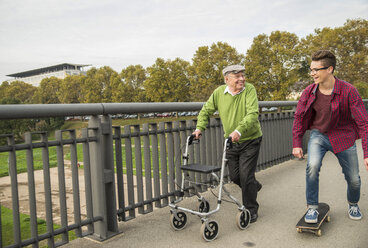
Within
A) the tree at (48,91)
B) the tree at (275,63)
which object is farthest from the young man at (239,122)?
the tree at (48,91)

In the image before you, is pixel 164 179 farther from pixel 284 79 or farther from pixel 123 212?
pixel 284 79

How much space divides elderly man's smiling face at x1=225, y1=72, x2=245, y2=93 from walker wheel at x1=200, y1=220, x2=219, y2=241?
148cm

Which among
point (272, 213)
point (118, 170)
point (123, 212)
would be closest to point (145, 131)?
point (118, 170)

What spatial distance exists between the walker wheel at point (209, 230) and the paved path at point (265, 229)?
63 millimetres

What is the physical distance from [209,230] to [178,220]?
468 mm

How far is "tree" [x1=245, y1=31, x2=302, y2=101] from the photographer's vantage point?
4791 centimetres

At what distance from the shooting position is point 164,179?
462cm

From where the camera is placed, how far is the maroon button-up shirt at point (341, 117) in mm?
3672

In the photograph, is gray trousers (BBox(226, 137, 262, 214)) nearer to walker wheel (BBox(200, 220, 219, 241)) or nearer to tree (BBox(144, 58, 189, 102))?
walker wheel (BBox(200, 220, 219, 241))

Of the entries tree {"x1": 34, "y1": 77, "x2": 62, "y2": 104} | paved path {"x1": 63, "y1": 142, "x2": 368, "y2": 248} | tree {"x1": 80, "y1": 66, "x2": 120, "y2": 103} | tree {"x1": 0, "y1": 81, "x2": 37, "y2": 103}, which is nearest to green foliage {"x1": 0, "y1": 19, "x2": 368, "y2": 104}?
tree {"x1": 80, "y1": 66, "x2": 120, "y2": 103}

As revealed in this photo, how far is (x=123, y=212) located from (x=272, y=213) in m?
1.85

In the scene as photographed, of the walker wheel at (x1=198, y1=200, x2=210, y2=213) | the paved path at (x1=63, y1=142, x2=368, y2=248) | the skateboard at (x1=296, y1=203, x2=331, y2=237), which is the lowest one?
the paved path at (x1=63, y1=142, x2=368, y2=248)

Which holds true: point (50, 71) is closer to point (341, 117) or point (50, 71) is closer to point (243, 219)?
point (243, 219)

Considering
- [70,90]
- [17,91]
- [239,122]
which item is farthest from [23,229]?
[17,91]
